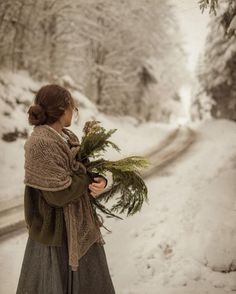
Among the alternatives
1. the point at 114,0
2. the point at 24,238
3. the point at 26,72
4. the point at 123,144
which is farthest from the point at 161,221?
the point at 114,0

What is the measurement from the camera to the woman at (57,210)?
2984 millimetres

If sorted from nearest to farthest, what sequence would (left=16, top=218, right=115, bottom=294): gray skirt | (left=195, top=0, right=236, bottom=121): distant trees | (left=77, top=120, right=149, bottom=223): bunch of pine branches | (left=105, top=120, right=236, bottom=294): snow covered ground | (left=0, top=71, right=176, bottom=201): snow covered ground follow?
(left=16, top=218, right=115, bottom=294): gray skirt
(left=77, top=120, right=149, bottom=223): bunch of pine branches
(left=105, top=120, right=236, bottom=294): snow covered ground
(left=0, top=71, right=176, bottom=201): snow covered ground
(left=195, top=0, right=236, bottom=121): distant trees

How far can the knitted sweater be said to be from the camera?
2.99 m

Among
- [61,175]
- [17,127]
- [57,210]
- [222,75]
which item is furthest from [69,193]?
[222,75]

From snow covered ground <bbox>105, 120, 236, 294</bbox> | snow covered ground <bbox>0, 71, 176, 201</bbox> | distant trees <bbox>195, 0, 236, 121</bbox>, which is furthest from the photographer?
distant trees <bbox>195, 0, 236, 121</bbox>

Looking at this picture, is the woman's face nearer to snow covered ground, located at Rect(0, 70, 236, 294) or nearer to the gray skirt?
the gray skirt

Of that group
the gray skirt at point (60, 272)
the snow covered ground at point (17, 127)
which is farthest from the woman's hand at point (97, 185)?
the snow covered ground at point (17, 127)

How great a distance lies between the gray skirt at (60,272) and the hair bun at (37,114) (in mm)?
1005

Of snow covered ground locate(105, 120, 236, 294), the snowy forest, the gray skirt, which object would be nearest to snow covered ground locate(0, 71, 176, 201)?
the snowy forest

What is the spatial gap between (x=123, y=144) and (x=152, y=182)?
7.10 metres

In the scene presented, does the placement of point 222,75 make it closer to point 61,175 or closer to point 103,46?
point 103,46

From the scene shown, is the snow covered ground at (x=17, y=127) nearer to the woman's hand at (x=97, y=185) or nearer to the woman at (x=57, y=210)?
the woman at (x=57, y=210)

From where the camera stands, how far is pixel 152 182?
10086 millimetres

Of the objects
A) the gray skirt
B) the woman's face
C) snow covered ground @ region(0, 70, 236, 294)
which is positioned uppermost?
the woman's face
